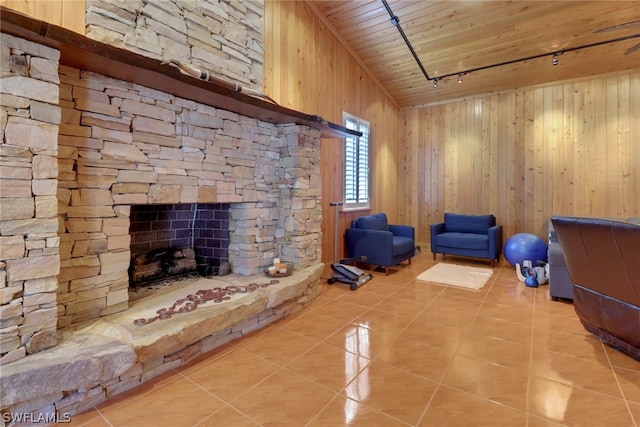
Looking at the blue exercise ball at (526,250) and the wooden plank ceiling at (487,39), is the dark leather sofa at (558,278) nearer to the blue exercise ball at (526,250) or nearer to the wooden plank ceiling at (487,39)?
the blue exercise ball at (526,250)

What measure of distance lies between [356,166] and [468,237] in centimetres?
228

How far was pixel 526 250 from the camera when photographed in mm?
4676

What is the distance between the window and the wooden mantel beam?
218 cm

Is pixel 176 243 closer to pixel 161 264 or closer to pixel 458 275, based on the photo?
pixel 161 264

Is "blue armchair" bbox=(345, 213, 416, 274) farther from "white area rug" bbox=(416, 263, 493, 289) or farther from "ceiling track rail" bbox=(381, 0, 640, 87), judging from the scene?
"ceiling track rail" bbox=(381, 0, 640, 87)

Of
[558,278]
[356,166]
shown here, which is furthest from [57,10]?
[558,278]

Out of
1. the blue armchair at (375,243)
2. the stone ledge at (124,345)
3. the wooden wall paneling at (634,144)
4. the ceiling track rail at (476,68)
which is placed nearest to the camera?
the stone ledge at (124,345)

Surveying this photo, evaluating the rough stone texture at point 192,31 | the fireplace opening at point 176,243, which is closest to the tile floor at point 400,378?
the fireplace opening at point 176,243

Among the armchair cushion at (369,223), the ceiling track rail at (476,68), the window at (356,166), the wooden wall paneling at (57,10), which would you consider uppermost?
the ceiling track rail at (476,68)

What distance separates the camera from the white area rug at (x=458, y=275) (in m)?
4.20

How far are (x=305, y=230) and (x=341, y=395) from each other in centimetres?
198

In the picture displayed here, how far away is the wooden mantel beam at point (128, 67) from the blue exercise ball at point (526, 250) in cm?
396

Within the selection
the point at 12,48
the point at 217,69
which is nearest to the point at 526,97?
the point at 217,69

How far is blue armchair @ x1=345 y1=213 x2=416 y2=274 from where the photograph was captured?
4566 mm
